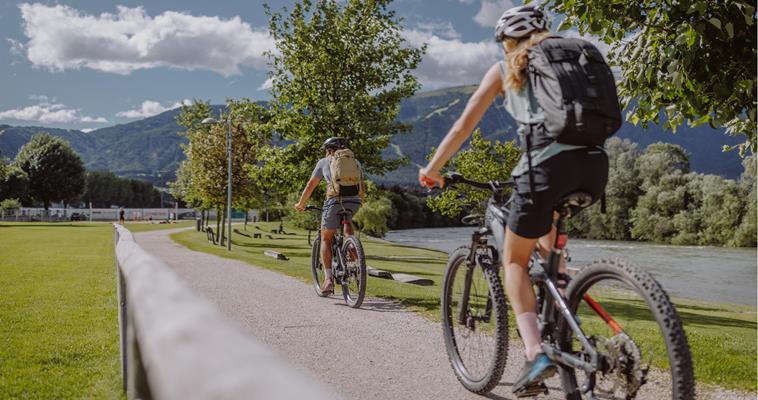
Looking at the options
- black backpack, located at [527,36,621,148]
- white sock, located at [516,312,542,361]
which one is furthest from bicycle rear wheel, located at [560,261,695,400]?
black backpack, located at [527,36,621,148]

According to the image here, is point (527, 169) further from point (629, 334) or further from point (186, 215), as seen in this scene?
point (186, 215)

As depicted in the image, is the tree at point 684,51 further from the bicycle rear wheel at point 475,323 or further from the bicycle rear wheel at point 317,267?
the bicycle rear wheel at point 317,267

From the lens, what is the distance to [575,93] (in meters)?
3.05

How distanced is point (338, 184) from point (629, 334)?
5.42m

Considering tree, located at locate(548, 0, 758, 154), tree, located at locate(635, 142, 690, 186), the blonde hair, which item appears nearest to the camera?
the blonde hair

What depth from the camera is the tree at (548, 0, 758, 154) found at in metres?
6.67

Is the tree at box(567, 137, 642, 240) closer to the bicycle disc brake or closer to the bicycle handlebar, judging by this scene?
the bicycle handlebar

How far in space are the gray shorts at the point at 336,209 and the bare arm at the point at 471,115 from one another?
4495mm

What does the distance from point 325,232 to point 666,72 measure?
448 centimetres

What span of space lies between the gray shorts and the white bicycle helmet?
507 centimetres

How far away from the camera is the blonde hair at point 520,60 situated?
10.7ft

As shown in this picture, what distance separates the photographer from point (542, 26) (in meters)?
3.38

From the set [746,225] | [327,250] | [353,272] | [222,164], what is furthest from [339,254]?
[746,225]

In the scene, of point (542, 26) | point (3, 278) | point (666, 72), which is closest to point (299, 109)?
point (3, 278)
